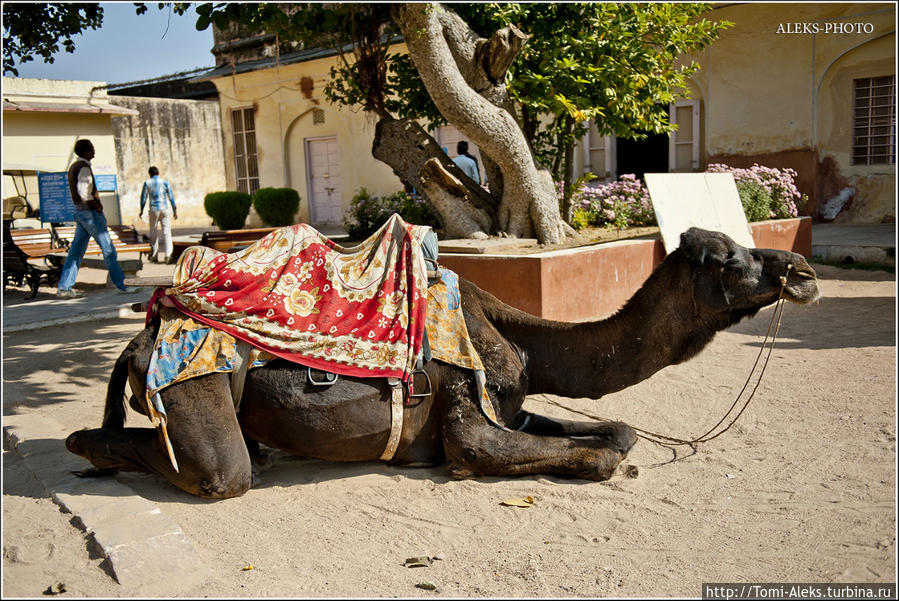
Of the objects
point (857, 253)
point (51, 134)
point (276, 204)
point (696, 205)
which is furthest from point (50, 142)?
point (857, 253)

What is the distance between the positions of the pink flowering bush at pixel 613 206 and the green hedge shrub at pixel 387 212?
2.03 m

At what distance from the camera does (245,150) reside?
2428 centimetres

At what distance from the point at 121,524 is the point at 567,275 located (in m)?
5.22

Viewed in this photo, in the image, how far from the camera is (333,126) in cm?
2150

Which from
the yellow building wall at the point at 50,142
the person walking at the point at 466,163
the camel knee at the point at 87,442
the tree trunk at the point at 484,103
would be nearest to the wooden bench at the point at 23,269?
the person walking at the point at 466,163

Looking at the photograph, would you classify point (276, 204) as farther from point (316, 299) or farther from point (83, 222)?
point (316, 299)

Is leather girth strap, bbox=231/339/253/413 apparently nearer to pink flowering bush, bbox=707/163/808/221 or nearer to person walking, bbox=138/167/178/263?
pink flowering bush, bbox=707/163/808/221

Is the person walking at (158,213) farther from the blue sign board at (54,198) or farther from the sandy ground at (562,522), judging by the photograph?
the sandy ground at (562,522)

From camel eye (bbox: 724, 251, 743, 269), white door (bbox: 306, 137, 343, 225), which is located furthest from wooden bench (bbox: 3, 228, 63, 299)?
camel eye (bbox: 724, 251, 743, 269)

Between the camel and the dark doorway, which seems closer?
the camel

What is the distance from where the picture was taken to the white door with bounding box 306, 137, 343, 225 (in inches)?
867

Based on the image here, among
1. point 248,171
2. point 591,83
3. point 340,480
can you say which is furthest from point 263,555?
point 248,171

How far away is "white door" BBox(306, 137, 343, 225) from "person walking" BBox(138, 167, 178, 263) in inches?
261

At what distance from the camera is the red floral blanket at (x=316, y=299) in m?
3.86
